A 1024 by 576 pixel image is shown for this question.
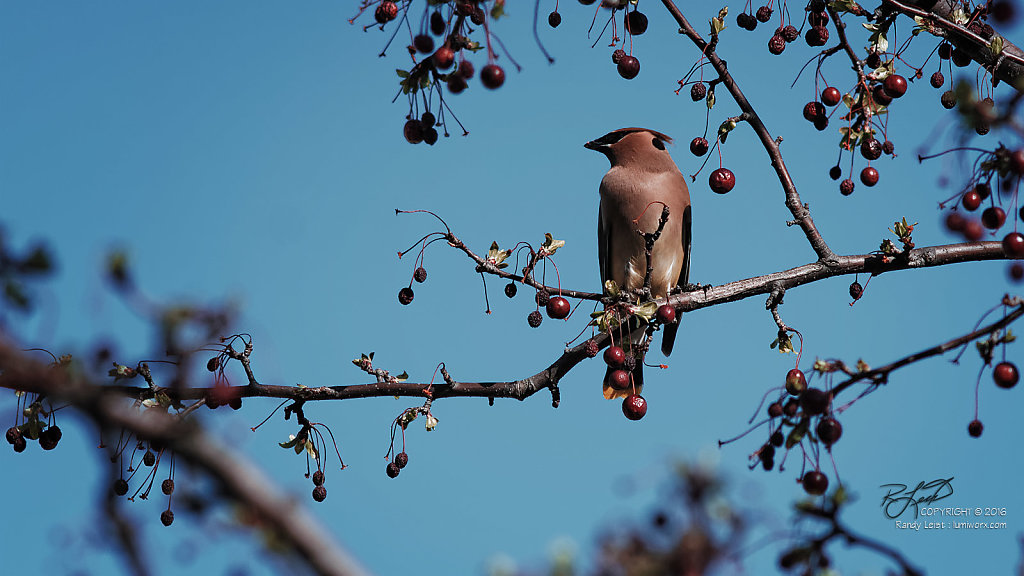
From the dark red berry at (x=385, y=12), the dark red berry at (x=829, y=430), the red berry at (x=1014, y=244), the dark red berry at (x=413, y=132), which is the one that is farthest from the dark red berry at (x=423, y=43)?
the red berry at (x=1014, y=244)

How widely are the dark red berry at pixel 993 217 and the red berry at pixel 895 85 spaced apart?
1058 mm

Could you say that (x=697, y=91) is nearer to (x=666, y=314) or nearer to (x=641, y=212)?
(x=666, y=314)

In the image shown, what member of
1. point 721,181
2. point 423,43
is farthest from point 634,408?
point 423,43

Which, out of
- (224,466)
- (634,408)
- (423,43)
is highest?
(423,43)

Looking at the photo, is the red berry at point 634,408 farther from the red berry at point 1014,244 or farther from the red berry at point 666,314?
the red berry at point 1014,244

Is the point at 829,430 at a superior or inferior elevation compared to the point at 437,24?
inferior

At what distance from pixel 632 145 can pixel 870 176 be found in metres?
2.65

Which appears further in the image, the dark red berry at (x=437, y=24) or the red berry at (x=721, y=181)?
the red berry at (x=721, y=181)

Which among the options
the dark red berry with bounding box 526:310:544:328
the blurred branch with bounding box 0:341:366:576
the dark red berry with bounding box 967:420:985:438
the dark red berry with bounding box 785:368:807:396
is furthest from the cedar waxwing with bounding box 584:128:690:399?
the blurred branch with bounding box 0:341:366:576

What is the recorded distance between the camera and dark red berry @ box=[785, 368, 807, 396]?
2.40m

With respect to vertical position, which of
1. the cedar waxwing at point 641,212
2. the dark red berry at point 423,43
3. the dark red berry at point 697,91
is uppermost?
the cedar waxwing at point 641,212

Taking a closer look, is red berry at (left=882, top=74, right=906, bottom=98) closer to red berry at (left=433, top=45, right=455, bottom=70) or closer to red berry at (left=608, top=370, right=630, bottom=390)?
red berry at (left=608, top=370, right=630, bottom=390)

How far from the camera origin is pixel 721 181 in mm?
3633

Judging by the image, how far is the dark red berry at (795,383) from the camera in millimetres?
2404
